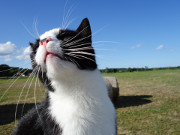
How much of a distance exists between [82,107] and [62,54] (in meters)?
0.63

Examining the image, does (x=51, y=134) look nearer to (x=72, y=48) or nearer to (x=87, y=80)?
(x=87, y=80)

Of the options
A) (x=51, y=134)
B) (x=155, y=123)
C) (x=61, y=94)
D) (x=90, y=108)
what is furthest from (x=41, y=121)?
(x=155, y=123)

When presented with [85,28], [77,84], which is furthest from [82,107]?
[85,28]

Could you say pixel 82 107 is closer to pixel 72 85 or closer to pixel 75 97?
pixel 75 97

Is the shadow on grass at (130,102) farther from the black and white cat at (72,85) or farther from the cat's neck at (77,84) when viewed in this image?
the cat's neck at (77,84)

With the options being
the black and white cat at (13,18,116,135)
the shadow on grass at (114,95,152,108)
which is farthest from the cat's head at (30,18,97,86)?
the shadow on grass at (114,95,152,108)

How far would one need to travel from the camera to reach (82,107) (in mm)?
1757

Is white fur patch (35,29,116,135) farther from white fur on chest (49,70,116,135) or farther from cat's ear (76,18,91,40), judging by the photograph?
cat's ear (76,18,91,40)

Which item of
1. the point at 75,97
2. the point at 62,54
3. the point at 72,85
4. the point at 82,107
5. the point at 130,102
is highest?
the point at 62,54

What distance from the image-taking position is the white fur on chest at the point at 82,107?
1715mm

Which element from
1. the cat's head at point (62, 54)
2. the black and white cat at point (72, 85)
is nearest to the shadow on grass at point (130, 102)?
the black and white cat at point (72, 85)

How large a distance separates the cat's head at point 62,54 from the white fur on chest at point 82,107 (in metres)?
0.13

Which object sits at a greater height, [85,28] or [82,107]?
[85,28]

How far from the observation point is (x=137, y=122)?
Answer: 16.3ft
